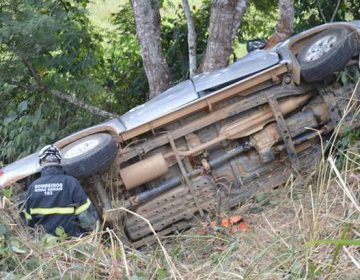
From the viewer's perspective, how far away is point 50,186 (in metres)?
5.39

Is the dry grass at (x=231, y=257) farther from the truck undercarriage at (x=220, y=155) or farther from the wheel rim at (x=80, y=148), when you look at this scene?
the truck undercarriage at (x=220, y=155)

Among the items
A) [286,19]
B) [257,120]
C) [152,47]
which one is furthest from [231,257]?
[152,47]

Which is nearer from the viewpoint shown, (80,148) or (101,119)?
(80,148)

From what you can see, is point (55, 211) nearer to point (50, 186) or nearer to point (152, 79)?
point (50, 186)

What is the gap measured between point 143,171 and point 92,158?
21.5 inches

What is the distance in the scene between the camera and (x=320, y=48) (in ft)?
19.7

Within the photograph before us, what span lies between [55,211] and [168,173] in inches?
44.2

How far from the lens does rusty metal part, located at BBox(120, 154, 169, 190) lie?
5898 millimetres

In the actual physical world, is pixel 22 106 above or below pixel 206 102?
above

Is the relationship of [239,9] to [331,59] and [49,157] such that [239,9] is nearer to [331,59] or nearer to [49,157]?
[331,59]

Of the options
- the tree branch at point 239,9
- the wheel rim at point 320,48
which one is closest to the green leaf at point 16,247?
the wheel rim at point 320,48

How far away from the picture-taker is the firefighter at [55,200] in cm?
541

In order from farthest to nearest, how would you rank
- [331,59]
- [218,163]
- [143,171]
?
[218,163]
[143,171]
[331,59]

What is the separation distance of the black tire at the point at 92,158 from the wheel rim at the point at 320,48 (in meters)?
1.92
